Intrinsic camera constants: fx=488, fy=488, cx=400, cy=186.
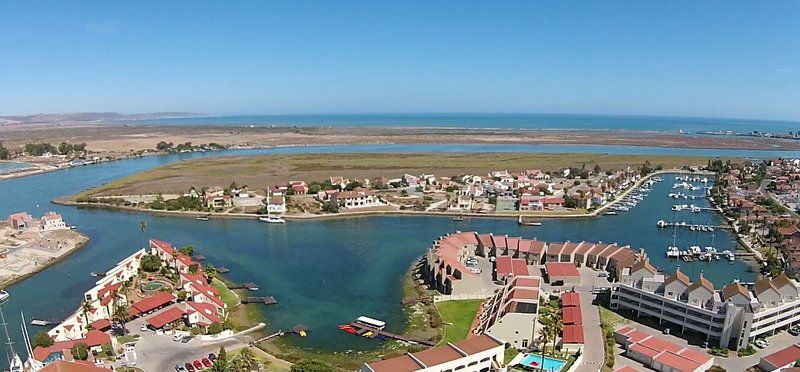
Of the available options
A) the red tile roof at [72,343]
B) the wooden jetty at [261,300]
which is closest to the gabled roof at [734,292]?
the wooden jetty at [261,300]

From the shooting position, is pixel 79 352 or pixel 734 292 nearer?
pixel 79 352

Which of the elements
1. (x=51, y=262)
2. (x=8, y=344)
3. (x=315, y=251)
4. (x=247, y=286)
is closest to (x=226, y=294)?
(x=247, y=286)

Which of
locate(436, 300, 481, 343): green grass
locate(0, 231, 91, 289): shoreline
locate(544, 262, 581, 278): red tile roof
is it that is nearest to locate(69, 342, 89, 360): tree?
locate(0, 231, 91, 289): shoreline

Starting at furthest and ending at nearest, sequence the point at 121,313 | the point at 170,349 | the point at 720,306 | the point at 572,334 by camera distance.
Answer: the point at 121,313, the point at 720,306, the point at 572,334, the point at 170,349

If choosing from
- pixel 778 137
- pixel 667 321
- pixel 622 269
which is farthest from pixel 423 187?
pixel 778 137

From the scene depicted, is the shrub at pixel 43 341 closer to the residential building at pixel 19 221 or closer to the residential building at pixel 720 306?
the residential building at pixel 19 221

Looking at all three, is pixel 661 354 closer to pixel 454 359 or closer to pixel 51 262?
pixel 454 359

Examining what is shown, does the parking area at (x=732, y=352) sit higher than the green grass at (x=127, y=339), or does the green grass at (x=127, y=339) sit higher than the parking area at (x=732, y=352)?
the parking area at (x=732, y=352)
